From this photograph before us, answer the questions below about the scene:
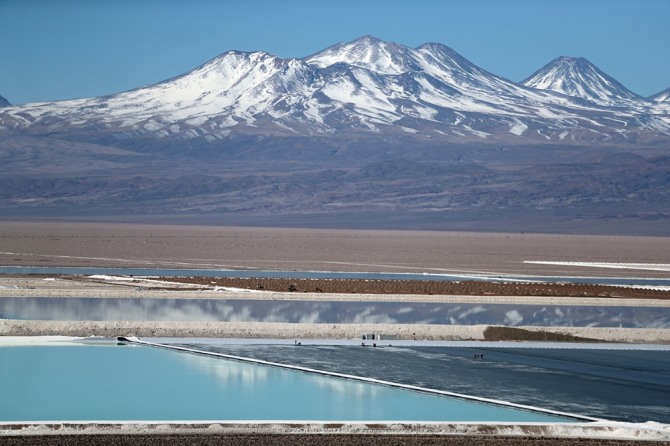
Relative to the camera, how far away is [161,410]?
42.5ft

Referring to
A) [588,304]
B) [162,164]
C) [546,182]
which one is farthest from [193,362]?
[162,164]

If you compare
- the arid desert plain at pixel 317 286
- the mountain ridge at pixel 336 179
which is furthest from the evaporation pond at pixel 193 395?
the mountain ridge at pixel 336 179

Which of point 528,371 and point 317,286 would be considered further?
point 317,286

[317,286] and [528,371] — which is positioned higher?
[317,286]

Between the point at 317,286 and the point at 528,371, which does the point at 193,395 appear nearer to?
the point at 528,371

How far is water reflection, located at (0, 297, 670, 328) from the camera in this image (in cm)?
2173

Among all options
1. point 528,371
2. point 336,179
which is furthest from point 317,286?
point 336,179

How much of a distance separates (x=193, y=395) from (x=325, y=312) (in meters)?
9.95

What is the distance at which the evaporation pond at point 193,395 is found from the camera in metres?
12.8

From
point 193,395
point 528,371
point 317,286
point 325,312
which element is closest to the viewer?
point 193,395

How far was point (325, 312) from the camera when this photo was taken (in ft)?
77.8

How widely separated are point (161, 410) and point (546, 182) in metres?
139

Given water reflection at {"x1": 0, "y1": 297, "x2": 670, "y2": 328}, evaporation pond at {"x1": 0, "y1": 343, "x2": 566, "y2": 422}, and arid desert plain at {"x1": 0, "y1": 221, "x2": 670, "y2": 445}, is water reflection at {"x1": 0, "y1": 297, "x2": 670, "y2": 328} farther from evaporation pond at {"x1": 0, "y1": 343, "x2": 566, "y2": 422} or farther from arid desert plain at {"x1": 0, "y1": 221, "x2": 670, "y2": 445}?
evaporation pond at {"x1": 0, "y1": 343, "x2": 566, "y2": 422}

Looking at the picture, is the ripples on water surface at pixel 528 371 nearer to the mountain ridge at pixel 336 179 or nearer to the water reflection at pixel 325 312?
the water reflection at pixel 325 312
